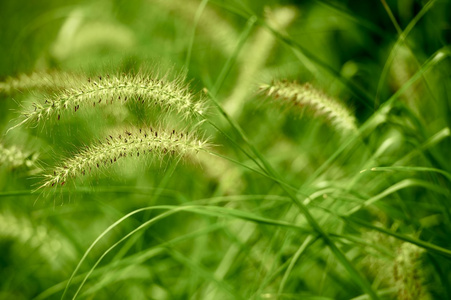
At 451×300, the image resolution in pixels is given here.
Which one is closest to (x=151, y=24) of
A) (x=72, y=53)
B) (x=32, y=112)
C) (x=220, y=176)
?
(x=72, y=53)

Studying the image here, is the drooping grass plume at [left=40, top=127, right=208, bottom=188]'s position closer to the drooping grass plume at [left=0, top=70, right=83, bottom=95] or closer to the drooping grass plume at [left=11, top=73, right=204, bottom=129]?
the drooping grass plume at [left=11, top=73, right=204, bottom=129]

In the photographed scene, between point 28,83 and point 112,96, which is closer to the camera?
point 112,96

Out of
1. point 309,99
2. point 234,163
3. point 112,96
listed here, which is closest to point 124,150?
point 112,96

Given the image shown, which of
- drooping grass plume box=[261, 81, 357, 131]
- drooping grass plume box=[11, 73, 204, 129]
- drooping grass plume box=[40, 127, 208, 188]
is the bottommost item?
drooping grass plume box=[40, 127, 208, 188]

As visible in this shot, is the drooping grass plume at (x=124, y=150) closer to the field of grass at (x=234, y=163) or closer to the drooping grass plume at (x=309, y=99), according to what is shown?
the field of grass at (x=234, y=163)

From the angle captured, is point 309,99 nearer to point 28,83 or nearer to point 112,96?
point 112,96

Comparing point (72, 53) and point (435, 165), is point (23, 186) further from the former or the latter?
point (435, 165)

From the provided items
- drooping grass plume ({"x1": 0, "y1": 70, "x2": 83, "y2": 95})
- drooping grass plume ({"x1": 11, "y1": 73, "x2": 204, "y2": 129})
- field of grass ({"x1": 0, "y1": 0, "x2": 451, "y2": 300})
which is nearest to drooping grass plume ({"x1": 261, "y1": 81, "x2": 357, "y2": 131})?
field of grass ({"x1": 0, "y1": 0, "x2": 451, "y2": 300})
